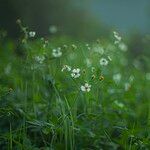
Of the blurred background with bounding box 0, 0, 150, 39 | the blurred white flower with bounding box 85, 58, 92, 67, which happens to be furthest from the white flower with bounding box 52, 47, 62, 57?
the blurred background with bounding box 0, 0, 150, 39

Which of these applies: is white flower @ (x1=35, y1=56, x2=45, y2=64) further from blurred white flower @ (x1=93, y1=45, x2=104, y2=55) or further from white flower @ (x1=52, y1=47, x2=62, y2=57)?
blurred white flower @ (x1=93, y1=45, x2=104, y2=55)

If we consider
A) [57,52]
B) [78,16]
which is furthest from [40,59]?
[78,16]

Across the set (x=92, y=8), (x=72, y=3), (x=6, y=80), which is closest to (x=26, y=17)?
(x=72, y=3)

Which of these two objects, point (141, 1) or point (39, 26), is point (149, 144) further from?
point (141, 1)

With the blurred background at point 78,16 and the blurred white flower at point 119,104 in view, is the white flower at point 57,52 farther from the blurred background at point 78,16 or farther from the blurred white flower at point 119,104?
the blurred background at point 78,16

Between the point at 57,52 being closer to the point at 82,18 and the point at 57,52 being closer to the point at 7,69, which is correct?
the point at 7,69

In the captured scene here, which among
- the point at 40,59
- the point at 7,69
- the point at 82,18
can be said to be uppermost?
the point at 82,18

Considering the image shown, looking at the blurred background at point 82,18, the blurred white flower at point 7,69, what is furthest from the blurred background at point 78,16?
the blurred white flower at point 7,69

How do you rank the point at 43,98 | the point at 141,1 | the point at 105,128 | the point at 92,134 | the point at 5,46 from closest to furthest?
the point at 92,134 → the point at 105,128 → the point at 43,98 → the point at 5,46 → the point at 141,1
